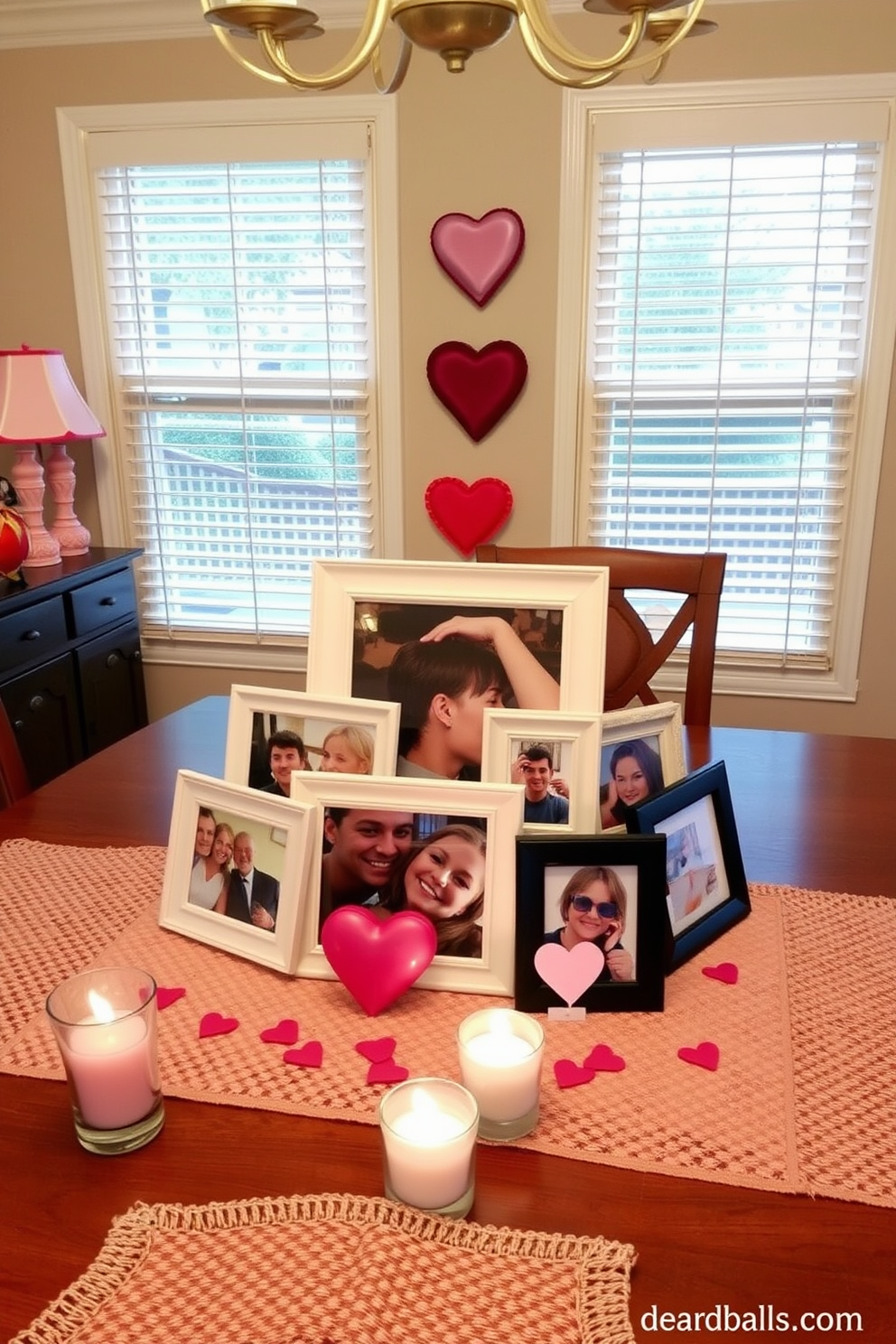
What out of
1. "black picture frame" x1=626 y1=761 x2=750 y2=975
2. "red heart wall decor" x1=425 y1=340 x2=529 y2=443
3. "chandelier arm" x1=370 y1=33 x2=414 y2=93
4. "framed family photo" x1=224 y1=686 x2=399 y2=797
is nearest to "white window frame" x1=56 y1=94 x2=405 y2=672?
"red heart wall decor" x1=425 y1=340 x2=529 y2=443

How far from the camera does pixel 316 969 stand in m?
1.05

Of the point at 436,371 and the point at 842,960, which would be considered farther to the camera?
the point at 436,371

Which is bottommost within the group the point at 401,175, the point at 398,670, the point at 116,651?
the point at 116,651

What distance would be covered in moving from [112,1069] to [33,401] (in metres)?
2.35

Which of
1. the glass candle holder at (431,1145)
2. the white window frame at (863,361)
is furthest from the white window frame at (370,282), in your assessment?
the glass candle holder at (431,1145)

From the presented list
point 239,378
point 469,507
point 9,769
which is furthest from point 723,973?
point 239,378

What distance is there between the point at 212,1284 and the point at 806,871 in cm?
81

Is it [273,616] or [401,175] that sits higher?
[401,175]

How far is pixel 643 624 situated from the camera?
1844 mm

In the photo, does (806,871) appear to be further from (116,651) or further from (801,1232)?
(116,651)

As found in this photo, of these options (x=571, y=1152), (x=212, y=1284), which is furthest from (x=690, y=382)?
(x=212, y=1284)

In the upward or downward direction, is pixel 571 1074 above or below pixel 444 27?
below

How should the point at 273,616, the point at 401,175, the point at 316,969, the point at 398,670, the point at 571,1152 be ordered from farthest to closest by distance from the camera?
the point at 273,616 → the point at 401,175 → the point at 398,670 → the point at 316,969 → the point at 571,1152

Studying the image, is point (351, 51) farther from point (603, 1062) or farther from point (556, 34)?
point (603, 1062)
